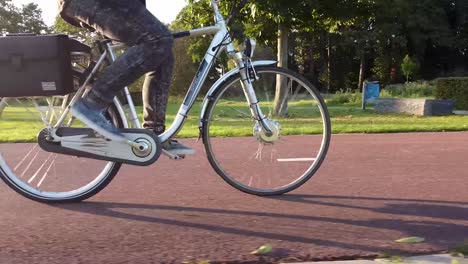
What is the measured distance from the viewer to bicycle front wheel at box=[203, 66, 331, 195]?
414cm

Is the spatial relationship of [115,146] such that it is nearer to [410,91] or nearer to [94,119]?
[94,119]

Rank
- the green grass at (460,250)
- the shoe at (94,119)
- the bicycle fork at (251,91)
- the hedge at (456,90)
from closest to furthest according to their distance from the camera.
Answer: the green grass at (460,250) → the shoe at (94,119) → the bicycle fork at (251,91) → the hedge at (456,90)

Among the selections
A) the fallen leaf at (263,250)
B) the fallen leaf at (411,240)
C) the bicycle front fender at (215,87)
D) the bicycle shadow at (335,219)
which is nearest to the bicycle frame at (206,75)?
the bicycle front fender at (215,87)

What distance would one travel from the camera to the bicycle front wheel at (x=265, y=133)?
163 inches

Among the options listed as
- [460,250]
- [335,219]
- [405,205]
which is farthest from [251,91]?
[460,250]

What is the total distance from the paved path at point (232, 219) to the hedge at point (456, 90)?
1560 centimetres

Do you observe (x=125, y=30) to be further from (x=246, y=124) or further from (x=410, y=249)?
(x=410, y=249)

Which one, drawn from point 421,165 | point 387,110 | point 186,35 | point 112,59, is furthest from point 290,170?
point 387,110

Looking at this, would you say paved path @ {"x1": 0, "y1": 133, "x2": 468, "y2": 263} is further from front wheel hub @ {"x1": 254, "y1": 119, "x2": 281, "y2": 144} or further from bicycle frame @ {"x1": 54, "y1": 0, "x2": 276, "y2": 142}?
bicycle frame @ {"x1": 54, "y1": 0, "x2": 276, "y2": 142}

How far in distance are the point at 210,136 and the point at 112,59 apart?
943 millimetres

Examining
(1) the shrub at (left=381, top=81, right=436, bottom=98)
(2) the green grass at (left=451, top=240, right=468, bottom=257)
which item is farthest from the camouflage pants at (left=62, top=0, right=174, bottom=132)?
(1) the shrub at (left=381, top=81, right=436, bottom=98)

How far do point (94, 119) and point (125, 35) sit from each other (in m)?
0.62

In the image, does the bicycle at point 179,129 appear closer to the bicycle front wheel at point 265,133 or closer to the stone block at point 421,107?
the bicycle front wheel at point 265,133

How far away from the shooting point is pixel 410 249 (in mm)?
3098
